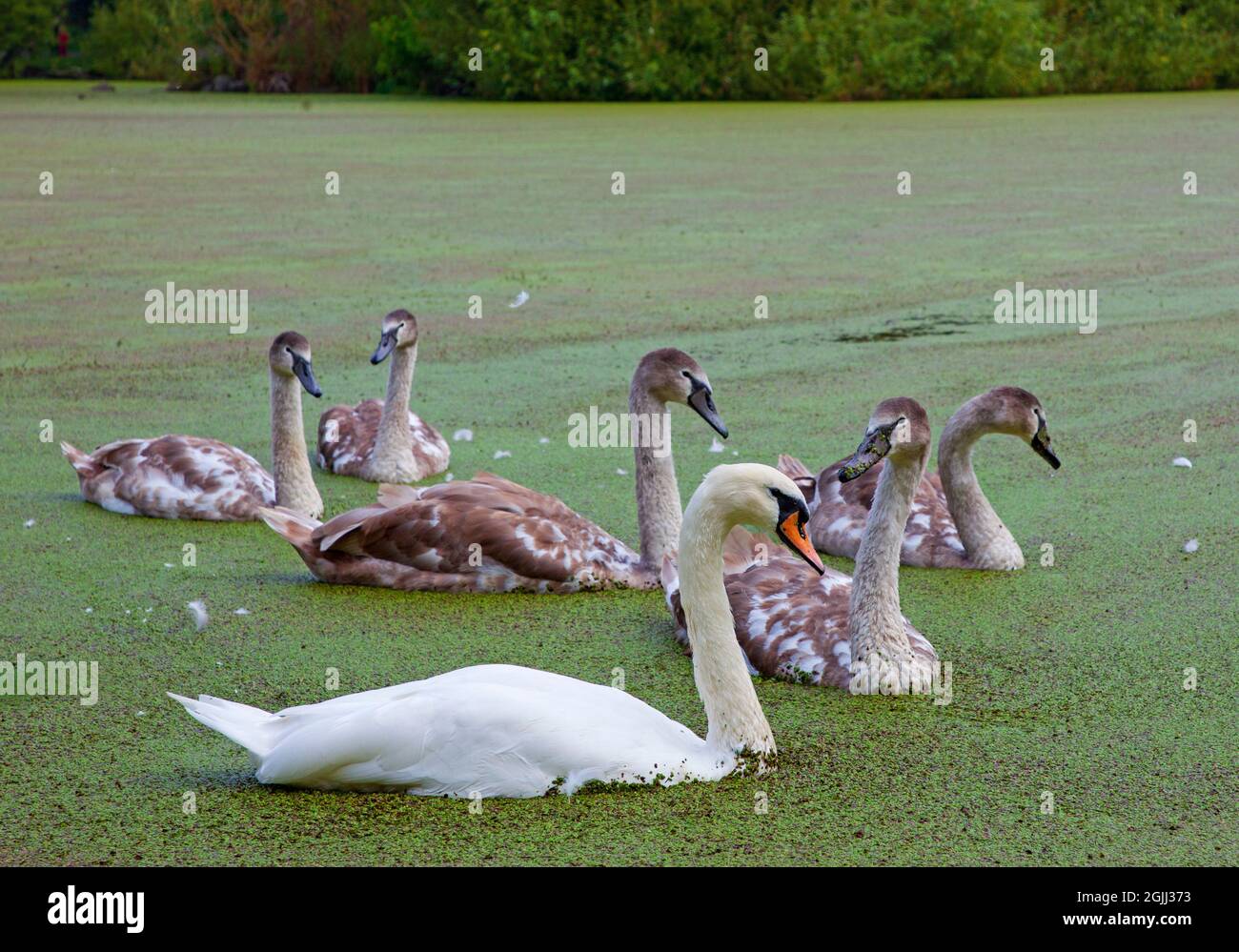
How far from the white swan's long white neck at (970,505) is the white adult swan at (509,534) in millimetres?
740

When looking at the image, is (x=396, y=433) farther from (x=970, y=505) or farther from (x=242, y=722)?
(x=242, y=722)

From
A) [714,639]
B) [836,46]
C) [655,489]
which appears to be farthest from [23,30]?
[714,639]

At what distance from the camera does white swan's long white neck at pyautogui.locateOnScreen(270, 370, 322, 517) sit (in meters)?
6.21

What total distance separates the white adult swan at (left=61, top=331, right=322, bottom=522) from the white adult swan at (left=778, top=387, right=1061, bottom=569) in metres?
1.76

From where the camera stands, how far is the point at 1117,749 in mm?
4043

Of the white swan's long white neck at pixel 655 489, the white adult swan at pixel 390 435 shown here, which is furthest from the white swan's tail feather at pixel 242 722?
the white adult swan at pixel 390 435

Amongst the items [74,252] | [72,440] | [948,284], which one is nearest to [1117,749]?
[72,440]

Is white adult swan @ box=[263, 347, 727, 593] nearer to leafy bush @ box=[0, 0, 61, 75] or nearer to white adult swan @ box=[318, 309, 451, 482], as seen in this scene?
white adult swan @ box=[318, 309, 451, 482]

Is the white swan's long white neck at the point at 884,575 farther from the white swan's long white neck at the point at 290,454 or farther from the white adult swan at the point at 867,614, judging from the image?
the white swan's long white neck at the point at 290,454

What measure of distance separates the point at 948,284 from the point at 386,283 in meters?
3.45

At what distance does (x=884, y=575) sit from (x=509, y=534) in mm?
1279

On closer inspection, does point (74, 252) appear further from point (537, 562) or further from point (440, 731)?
point (440, 731)

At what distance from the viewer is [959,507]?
5.51 meters

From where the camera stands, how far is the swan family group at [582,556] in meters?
3.62
